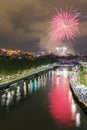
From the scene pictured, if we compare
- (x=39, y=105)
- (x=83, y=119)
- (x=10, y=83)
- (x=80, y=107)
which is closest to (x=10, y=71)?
(x=10, y=83)

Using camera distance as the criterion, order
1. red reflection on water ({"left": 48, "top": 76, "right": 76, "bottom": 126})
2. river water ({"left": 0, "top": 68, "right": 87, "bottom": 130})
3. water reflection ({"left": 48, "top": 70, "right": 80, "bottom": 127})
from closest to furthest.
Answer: river water ({"left": 0, "top": 68, "right": 87, "bottom": 130}) → water reflection ({"left": 48, "top": 70, "right": 80, "bottom": 127}) → red reflection on water ({"left": 48, "top": 76, "right": 76, "bottom": 126})

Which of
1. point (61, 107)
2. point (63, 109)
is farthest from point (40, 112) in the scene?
point (61, 107)

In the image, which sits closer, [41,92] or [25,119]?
[25,119]

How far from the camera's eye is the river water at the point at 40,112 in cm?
4044

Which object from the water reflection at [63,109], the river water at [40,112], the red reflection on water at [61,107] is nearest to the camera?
the river water at [40,112]

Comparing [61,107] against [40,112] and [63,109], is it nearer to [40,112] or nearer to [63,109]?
[63,109]

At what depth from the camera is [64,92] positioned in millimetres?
66812

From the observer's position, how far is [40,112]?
156ft

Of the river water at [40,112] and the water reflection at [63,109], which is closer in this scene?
the river water at [40,112]

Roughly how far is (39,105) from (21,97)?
293 inches

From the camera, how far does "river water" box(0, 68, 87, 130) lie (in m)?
40.4

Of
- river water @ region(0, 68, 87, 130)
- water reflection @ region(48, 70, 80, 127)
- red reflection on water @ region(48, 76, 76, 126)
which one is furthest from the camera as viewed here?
red reflection on water @ region(48, 76, 76, 126)

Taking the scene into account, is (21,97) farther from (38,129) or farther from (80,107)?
(38,129)

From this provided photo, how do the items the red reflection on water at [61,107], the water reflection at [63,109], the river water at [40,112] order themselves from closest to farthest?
the river water at [40,112] → the water reflection at [63,109] → the red reflection on water at [61,107]
